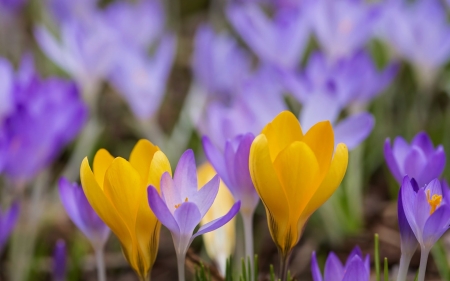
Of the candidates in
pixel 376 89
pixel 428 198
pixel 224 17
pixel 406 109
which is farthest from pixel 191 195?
pixel 224 17

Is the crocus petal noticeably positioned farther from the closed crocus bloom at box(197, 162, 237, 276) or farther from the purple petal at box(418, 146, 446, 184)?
the closed crocus bloom at box(197, 162, 237, 276)

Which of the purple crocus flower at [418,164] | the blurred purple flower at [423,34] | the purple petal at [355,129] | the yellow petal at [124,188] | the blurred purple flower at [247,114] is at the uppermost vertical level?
the blurred purple flower at [423,34]

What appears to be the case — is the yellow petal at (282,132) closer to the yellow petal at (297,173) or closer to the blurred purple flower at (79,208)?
the yellow petal at (297,173)

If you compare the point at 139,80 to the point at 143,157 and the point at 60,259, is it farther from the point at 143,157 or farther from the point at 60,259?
the point at 143,157

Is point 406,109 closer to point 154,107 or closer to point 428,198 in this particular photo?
point 154,107

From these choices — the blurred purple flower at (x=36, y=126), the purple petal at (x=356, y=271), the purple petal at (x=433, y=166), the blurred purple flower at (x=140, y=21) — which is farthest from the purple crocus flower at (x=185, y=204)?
the blurred purple flower at (x=140, y=21)
